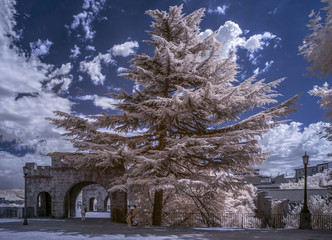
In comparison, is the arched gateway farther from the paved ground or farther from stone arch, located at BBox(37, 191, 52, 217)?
the paved ground

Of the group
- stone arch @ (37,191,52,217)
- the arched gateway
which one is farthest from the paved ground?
stone arch @ (37,191,52,217)

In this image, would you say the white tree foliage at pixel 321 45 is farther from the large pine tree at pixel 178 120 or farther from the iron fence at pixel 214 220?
the iron fence at pixel 214 220

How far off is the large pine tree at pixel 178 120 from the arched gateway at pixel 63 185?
7.96 feet

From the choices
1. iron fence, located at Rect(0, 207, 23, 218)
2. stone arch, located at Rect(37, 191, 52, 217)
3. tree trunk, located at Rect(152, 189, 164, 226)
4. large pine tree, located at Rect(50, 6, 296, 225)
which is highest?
large pine tree, located at Rect(50, 6, 296, 225)

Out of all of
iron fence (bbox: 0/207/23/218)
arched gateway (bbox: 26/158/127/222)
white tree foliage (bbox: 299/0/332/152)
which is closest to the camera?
white tree foliage (bbox: 299/0/332/152)

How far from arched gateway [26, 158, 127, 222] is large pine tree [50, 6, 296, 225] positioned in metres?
2.43

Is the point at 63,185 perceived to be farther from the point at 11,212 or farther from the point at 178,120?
the point at 178,120

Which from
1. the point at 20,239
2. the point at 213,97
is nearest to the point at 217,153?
the point at 213,97

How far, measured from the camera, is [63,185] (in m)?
19.0

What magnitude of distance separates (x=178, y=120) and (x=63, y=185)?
1052 centimetres

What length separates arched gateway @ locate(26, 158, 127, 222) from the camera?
56.4 ft

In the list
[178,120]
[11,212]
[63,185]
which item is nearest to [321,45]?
[178,120]

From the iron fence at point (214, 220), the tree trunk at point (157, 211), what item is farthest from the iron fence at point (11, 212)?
the tree trunk at point (157, 211)

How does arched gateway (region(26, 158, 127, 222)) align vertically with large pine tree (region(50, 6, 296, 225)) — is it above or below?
below
